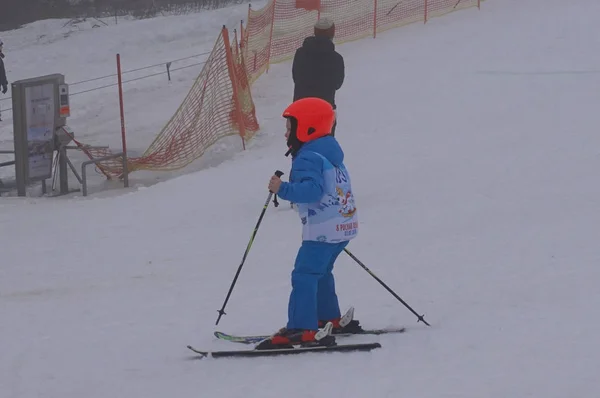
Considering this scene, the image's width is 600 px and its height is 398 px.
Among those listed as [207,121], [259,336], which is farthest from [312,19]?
[259,336]

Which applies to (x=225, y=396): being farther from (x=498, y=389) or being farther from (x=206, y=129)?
(x=206, y=129)

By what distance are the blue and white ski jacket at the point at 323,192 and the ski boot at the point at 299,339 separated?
54 cm

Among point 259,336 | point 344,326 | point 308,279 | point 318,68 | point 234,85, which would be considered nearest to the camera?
point 308,279

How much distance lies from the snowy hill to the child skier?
8.3 inches

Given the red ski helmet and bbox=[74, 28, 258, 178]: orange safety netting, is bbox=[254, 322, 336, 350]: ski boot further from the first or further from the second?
bbox=[74, 28, 258, 178]: orange safety netting

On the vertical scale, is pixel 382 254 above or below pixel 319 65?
below

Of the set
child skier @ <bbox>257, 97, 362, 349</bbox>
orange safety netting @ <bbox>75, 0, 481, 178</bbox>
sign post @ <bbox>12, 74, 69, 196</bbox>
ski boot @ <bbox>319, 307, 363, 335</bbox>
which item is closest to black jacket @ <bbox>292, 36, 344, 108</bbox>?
child skier @ <bbox>257, 97, 362, 349</bbox>

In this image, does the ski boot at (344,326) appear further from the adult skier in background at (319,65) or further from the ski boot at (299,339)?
the adult skier in background at (319,65)

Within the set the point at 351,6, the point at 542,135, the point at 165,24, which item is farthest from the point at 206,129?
the point at 165,24

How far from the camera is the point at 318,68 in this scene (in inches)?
357

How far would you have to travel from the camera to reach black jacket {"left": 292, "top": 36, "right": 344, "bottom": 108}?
9039 millimetres

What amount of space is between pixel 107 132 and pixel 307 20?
16.5ft

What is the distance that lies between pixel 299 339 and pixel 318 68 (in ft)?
13.9

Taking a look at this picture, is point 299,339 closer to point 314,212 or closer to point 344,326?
point 344,326
